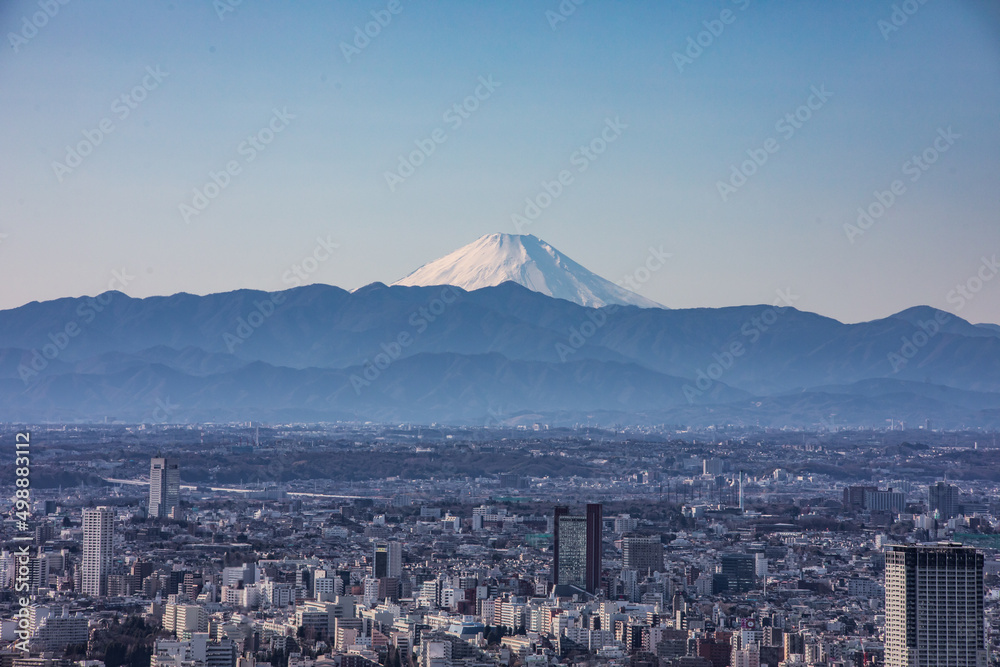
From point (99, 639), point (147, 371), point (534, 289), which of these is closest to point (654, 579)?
point (99, 639)

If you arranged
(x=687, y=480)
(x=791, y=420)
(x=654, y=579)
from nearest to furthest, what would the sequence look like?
(x=654, y=579) < (x=687, y=480) < (x=791, y=420)

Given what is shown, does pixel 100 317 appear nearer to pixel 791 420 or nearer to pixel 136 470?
pixel 791 420

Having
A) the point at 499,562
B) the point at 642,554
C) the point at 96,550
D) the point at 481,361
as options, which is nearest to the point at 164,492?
the point at 499,562

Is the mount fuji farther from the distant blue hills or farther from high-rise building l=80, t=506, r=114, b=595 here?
high-rise building l=80, t=506, r=114, b=595

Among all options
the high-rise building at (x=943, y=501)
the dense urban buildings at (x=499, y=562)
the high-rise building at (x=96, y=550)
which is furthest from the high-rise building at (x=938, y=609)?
the high-rise building at (x=943, y=501)

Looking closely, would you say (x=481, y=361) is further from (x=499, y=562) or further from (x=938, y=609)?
(x=938, y=609)

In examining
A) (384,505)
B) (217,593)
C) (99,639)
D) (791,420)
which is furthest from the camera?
(791,420)
